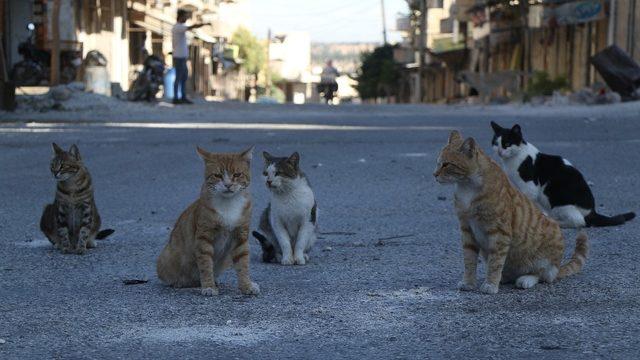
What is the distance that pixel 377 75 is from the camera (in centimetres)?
9806

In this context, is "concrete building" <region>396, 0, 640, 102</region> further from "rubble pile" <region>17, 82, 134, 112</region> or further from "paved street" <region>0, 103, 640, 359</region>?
"paved street" <region>0, 103, 640, 359</region>

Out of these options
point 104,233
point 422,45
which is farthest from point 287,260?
point 422,45

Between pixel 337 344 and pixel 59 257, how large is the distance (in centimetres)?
270

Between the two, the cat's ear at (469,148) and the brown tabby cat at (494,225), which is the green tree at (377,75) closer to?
the brown tabby cat at (494,225)

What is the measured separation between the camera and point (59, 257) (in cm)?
630

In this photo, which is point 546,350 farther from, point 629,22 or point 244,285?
point 629,22

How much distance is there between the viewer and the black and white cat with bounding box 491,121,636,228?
732 cm

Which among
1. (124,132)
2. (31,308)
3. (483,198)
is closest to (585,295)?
(483,198)

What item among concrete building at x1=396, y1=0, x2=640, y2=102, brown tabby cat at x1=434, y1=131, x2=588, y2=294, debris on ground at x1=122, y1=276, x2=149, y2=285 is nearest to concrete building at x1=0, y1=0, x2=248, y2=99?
concrete building at x1=396, y1=0, x2=640, y2=102

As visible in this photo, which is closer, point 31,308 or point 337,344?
point 337,344

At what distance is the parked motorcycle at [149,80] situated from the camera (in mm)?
27625

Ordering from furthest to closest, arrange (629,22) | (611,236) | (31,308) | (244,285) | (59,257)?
(629,22) < (611,236) < (59,257) < (244,285) < (31,308)

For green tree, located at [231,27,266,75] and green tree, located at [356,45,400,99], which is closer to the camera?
green tree, located at [356,45,400,99]

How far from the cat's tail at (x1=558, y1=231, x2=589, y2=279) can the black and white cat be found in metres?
1.70
